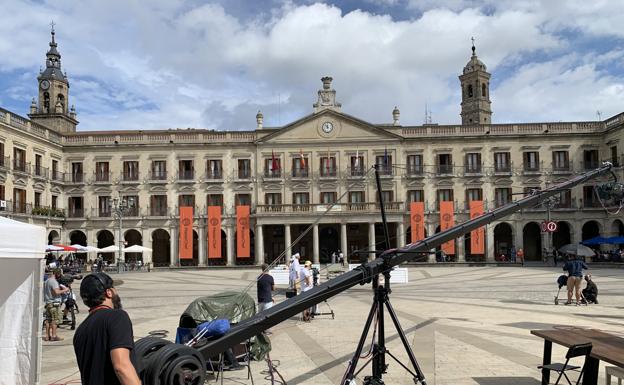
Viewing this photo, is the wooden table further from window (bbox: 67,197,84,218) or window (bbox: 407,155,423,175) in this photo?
window (bbox: 67,197,84,218)

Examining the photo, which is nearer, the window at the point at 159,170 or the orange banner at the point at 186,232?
the orange banner at the point at 186,232

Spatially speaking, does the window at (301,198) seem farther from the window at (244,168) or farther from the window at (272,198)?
the window at (244,168)

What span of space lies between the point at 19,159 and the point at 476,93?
5718 centimetres

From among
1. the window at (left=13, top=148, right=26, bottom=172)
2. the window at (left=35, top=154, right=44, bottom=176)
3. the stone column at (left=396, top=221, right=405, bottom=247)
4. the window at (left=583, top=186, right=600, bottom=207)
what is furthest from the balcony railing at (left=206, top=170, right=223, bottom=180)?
the window at (left=583, top=186, right=600, bottom=207)

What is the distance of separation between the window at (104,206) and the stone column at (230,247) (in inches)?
446

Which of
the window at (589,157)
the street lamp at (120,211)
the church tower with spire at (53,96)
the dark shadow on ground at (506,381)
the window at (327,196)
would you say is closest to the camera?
the dark shadow on ground at (506,381)

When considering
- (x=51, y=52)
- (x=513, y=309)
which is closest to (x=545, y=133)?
(x=513, y=309)

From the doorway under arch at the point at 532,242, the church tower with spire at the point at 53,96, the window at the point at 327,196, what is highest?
the church tower with spire at the point at 53,96

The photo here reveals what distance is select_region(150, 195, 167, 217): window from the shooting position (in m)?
48.7

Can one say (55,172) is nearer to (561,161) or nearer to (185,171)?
(185,171)

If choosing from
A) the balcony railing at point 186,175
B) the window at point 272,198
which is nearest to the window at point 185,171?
the balcony railing at point 186,175

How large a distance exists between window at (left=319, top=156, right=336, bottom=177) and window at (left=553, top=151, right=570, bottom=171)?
20498 mm

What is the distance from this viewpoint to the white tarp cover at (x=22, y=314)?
22.3 ft

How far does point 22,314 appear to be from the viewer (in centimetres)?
687
